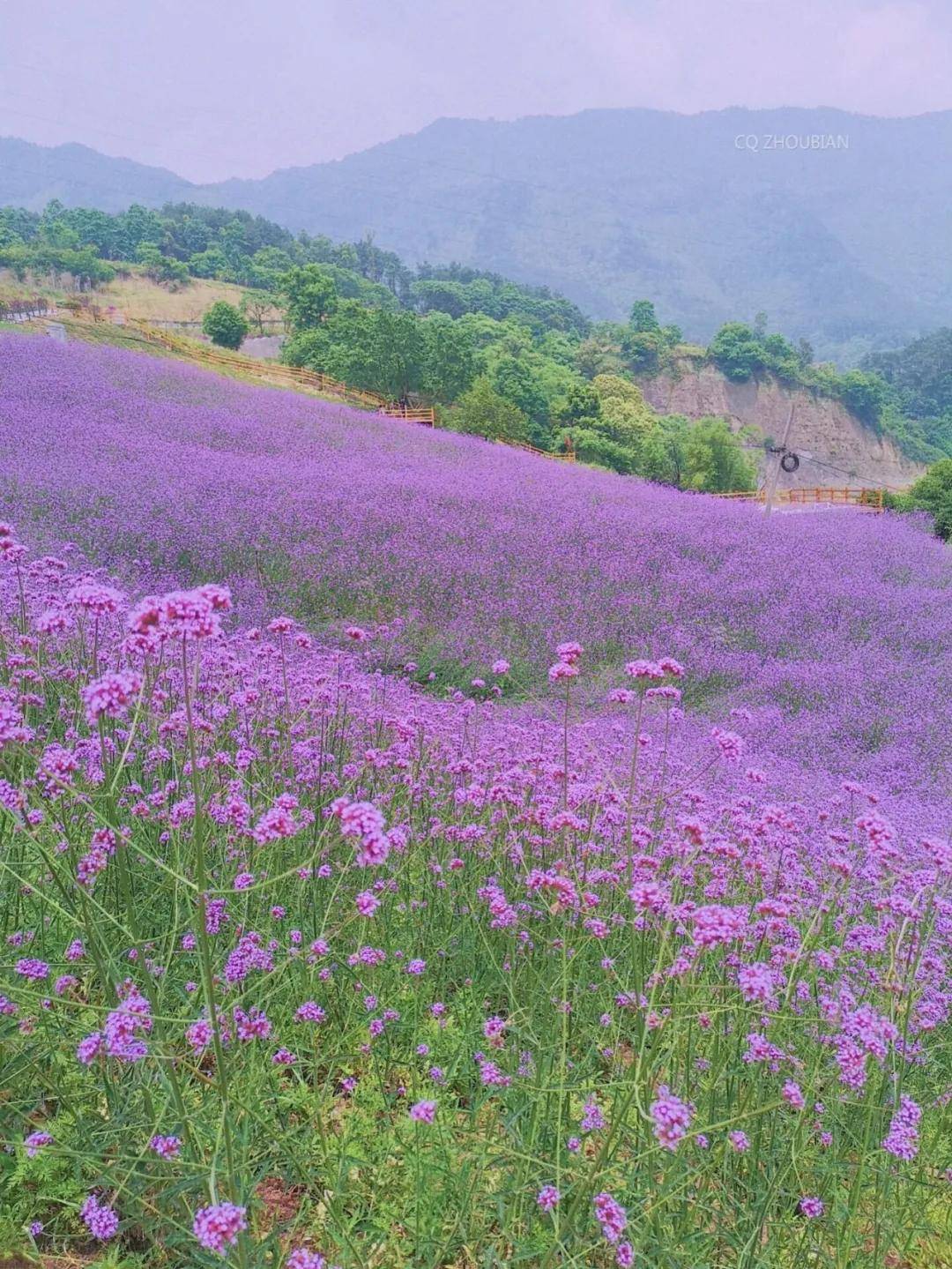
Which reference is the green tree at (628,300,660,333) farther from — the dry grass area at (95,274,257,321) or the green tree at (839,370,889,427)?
the dry grass area at (95,274,257,321)

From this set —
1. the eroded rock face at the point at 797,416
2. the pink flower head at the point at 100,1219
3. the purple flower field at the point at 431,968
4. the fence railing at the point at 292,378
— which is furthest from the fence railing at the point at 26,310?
the eroded rock face at the point at 797,416

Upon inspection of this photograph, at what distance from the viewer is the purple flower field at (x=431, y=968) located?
1.52 m

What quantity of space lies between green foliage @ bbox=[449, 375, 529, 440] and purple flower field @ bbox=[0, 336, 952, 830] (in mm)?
15401

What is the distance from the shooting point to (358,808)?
1.23 meters

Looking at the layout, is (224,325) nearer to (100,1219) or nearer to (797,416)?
(100,1219)

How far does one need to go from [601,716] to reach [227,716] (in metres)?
3.90

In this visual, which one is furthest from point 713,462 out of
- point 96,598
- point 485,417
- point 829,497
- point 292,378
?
point 96,598

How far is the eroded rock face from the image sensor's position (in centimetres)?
8206

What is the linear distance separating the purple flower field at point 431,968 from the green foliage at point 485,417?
22344 mm

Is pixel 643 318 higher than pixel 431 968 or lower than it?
higher

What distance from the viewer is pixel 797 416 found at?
83.5m

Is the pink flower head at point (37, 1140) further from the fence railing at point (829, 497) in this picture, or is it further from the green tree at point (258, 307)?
the green tree at point (258, 307)

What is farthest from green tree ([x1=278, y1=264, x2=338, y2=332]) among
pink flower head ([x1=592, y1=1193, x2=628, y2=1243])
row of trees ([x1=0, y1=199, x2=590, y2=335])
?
pink flower head ([x1=592, y1=1193, x2=628, y2=1243])

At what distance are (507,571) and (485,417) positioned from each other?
20.6 m
